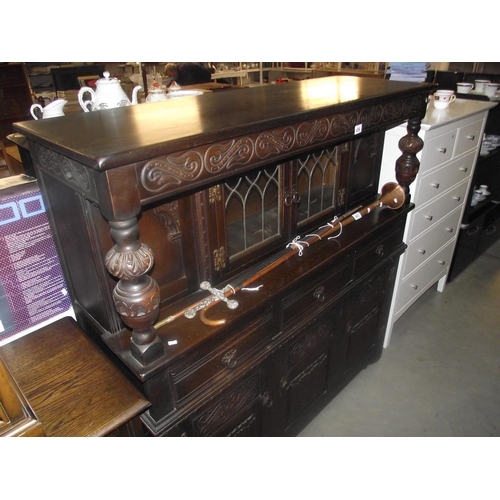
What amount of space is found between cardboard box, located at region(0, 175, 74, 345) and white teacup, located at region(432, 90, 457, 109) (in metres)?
2.01

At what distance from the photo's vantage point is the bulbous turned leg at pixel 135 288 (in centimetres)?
83

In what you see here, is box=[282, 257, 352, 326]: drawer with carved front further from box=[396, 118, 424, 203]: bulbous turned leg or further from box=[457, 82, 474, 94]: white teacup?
box=[457, 82, 474, 94]: white teacup

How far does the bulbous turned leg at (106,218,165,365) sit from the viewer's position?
833mm

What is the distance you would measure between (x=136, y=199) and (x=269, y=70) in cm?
583

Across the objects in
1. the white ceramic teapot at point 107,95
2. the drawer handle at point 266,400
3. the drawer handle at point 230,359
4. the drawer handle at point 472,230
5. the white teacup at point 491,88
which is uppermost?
the white ceramic teapot at point 107,95

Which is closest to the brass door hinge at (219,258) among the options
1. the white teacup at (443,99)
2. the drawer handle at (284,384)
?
the drawer handle at (284,384)

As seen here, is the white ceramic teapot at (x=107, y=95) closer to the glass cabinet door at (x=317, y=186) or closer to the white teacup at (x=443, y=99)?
the glass cabinet door at (x=317, y=186)

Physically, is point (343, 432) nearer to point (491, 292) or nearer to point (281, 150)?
point (281, 150)

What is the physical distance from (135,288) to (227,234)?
0.45 meters

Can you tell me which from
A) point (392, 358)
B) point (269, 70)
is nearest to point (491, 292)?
point (392, 358)

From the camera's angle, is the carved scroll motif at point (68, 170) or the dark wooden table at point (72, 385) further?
the dark wooden table at point (72, 385)

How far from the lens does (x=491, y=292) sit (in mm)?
2867

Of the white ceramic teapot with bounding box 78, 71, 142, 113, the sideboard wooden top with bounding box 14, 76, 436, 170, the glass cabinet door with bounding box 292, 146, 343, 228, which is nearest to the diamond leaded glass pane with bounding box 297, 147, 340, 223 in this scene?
the glass cabinet door with bounding box 292, 146, 343, 228

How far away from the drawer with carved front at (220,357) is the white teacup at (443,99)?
158cm
